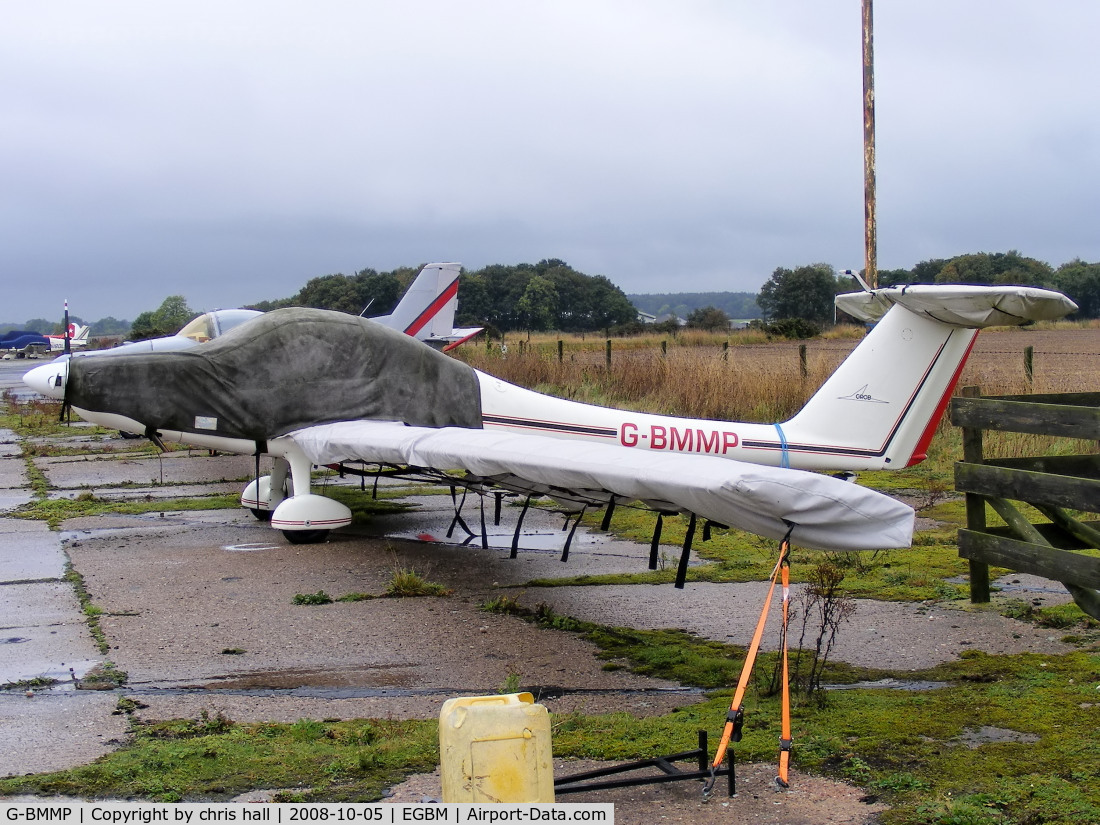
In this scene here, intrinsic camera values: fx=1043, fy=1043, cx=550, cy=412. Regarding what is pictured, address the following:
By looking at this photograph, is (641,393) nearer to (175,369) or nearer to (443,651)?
(175,369)

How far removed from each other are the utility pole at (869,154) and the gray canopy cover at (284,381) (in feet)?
34.8

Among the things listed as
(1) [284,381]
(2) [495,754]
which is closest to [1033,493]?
(2) [495,754]

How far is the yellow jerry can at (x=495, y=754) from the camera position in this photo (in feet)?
11.5

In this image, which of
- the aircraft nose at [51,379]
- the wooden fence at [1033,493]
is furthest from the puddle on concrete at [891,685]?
the aircraft nose at [51,379]

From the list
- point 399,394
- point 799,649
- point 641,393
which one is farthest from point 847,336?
point 799,649

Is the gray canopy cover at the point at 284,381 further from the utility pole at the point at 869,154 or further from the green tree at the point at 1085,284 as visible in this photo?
the green tree at the point at 1085,284

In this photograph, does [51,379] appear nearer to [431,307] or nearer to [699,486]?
[699,486]

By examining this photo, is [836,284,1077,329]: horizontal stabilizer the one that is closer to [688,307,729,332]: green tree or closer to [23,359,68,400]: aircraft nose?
[23,359,68,400]: aircraft nose

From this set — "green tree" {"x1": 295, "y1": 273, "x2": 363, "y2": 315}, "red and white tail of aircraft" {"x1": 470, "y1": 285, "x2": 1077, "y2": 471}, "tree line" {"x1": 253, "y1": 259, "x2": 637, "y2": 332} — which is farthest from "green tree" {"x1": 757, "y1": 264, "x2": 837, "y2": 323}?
"red and white tail of aircraft" {"x1": 470, "y1": 285, "x2": 1077, "y2": 471}

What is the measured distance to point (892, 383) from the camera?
30.9 feet

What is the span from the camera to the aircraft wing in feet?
16.1

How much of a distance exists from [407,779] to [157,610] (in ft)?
13.0

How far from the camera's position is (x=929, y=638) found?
6.75 metres

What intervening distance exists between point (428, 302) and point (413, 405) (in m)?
21.1
